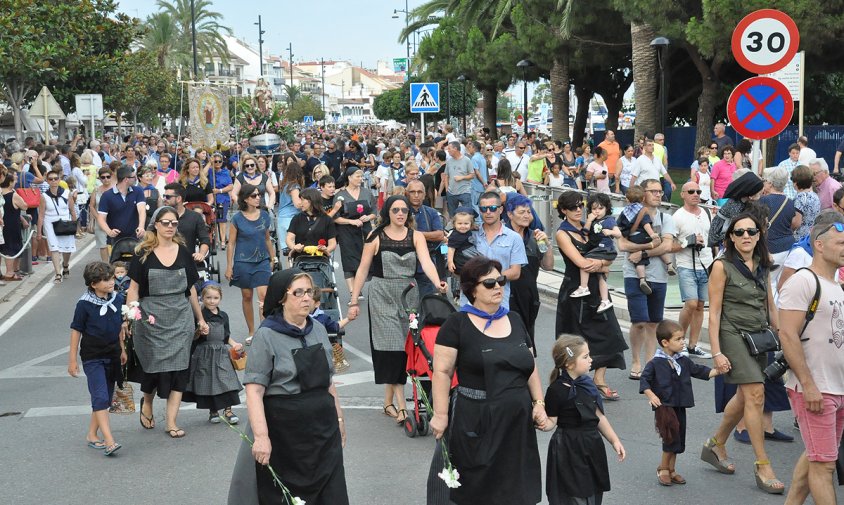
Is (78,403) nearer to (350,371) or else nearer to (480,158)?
(350,371)

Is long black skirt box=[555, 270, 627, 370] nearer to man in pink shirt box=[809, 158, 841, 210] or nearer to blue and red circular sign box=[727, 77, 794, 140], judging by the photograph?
blue and red circular sign box=[727, 77, 794, 140]

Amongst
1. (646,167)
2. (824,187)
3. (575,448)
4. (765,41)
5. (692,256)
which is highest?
(765,41)

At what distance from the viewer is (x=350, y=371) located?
10883 millimetres

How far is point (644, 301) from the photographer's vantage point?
33.6ft

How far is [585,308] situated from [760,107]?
263 cm

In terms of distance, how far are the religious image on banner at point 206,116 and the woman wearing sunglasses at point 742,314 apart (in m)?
16.7

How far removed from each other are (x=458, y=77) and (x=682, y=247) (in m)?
50.3

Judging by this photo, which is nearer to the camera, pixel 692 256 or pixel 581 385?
pixel 581 385

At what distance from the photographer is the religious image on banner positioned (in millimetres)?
22859

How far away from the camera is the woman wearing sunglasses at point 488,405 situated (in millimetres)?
5734

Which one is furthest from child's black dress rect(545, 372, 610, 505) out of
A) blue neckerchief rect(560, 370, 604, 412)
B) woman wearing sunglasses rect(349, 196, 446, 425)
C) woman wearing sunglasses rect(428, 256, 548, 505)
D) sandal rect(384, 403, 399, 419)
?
sandal rect(384, 403, 399, 419)

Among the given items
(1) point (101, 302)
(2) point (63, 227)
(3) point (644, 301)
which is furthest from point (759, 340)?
(2) point (63, 227)

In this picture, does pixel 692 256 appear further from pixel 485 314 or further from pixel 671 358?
pixel 485 314

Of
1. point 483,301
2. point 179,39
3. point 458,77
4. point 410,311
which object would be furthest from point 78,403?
point 179,39
